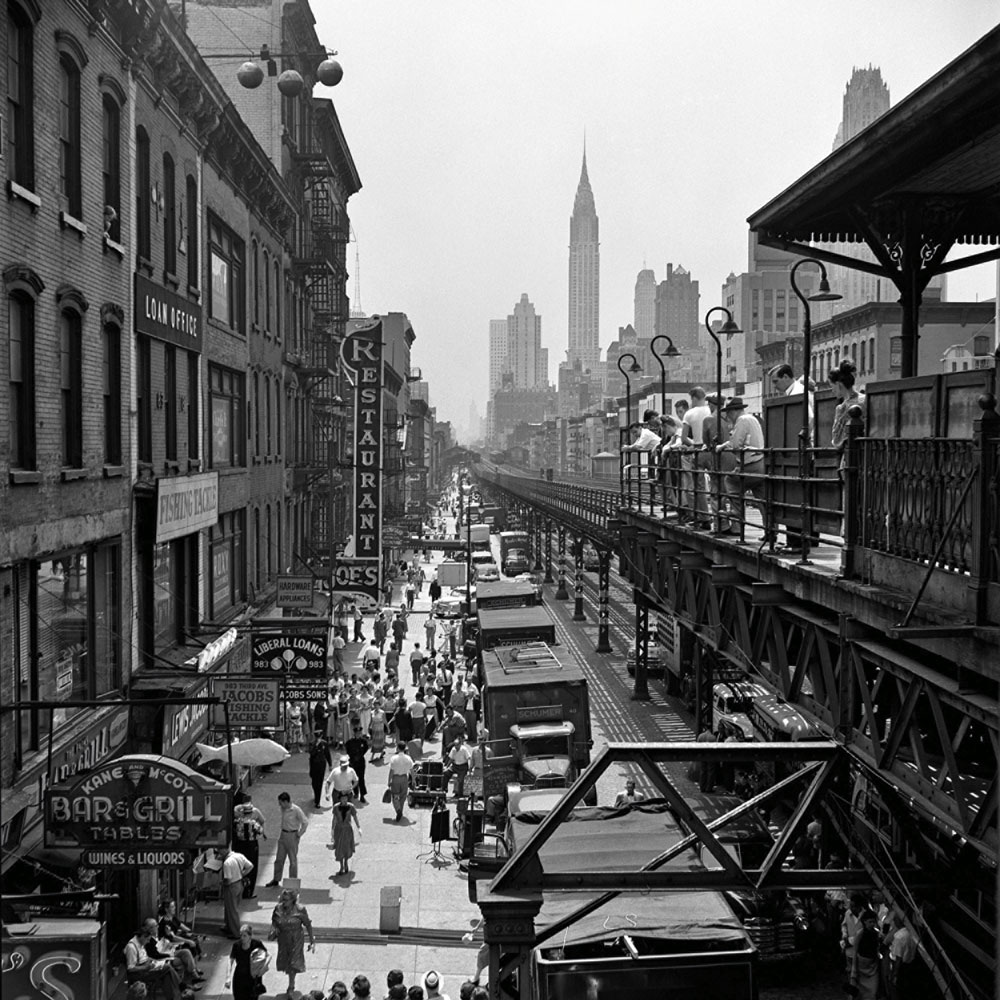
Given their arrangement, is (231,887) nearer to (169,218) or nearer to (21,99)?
(21,99)

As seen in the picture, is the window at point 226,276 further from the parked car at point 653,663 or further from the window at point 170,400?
the parked car at point 653,663

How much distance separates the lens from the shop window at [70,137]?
16.0 m

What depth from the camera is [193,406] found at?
945 inches

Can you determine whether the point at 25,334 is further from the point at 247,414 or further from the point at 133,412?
the point at 247,414

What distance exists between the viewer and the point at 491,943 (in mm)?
6891

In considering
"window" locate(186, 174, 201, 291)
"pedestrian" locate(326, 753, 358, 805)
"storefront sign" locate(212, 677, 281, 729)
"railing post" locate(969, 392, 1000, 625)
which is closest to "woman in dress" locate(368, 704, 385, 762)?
"pedestrian" locate(326, 753, 358, 805)

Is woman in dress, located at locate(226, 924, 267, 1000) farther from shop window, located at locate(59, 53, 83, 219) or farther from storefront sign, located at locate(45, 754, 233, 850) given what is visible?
shop window, located at locate(59, 53, 83, 219)

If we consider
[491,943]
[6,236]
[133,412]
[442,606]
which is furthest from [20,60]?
[442,606]

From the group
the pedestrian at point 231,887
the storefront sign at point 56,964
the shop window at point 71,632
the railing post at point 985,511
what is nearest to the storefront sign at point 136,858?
the shop window at point 71,632

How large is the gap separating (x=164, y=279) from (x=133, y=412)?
3469mm

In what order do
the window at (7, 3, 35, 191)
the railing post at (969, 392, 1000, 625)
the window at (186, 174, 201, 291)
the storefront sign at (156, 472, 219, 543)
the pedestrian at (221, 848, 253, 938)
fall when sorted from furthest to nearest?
the window at (186, 174, 201, 291), the storefront sign at (156, 472, 219, 543), the pedestrian at (221, 848, 253, 938), the window at (7, 3, 35, 191), the railing post at (969, 392, 1000, 625)

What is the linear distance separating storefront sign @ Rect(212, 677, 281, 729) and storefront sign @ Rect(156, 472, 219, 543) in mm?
2789

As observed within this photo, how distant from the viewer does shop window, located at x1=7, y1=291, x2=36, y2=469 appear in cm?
1408

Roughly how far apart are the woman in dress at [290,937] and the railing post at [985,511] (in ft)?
35.7
